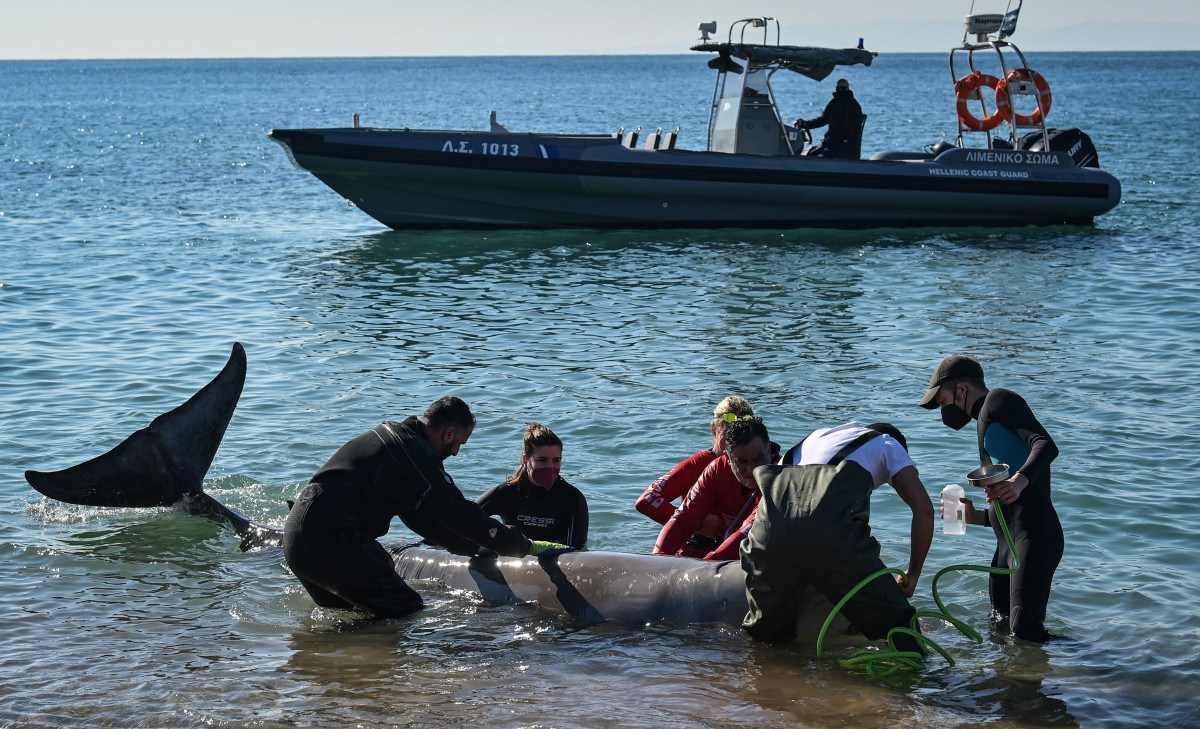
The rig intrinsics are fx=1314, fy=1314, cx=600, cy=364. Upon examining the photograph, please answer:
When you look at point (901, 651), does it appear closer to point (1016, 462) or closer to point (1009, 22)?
point (1016, 462)

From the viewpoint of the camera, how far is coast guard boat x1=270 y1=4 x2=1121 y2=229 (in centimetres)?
2030

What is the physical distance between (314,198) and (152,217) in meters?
4.60

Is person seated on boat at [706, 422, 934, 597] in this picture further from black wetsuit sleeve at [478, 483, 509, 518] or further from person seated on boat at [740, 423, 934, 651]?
black wetsuit sleeve at [478, 483, 509, 518]

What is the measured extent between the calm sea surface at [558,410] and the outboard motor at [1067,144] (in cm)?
130

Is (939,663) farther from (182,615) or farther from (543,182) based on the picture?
(543,182)

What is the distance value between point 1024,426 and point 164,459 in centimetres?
554

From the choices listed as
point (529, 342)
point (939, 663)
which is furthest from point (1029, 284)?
point (939, 663)

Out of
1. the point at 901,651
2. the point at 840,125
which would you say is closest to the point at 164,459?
the point at 901,651

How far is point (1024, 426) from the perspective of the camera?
242 inches

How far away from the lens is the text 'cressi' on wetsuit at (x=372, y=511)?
6.59 meters

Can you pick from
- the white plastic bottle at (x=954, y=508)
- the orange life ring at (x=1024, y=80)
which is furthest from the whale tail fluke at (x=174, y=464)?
the orange life ring at (x=1024, y=80)

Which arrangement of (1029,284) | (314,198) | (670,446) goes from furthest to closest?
(314,198)
(1029,284)
(670,446)

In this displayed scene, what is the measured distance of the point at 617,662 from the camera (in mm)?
6668

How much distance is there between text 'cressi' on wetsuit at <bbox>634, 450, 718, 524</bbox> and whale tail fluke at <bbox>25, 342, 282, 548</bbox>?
2.69 m
